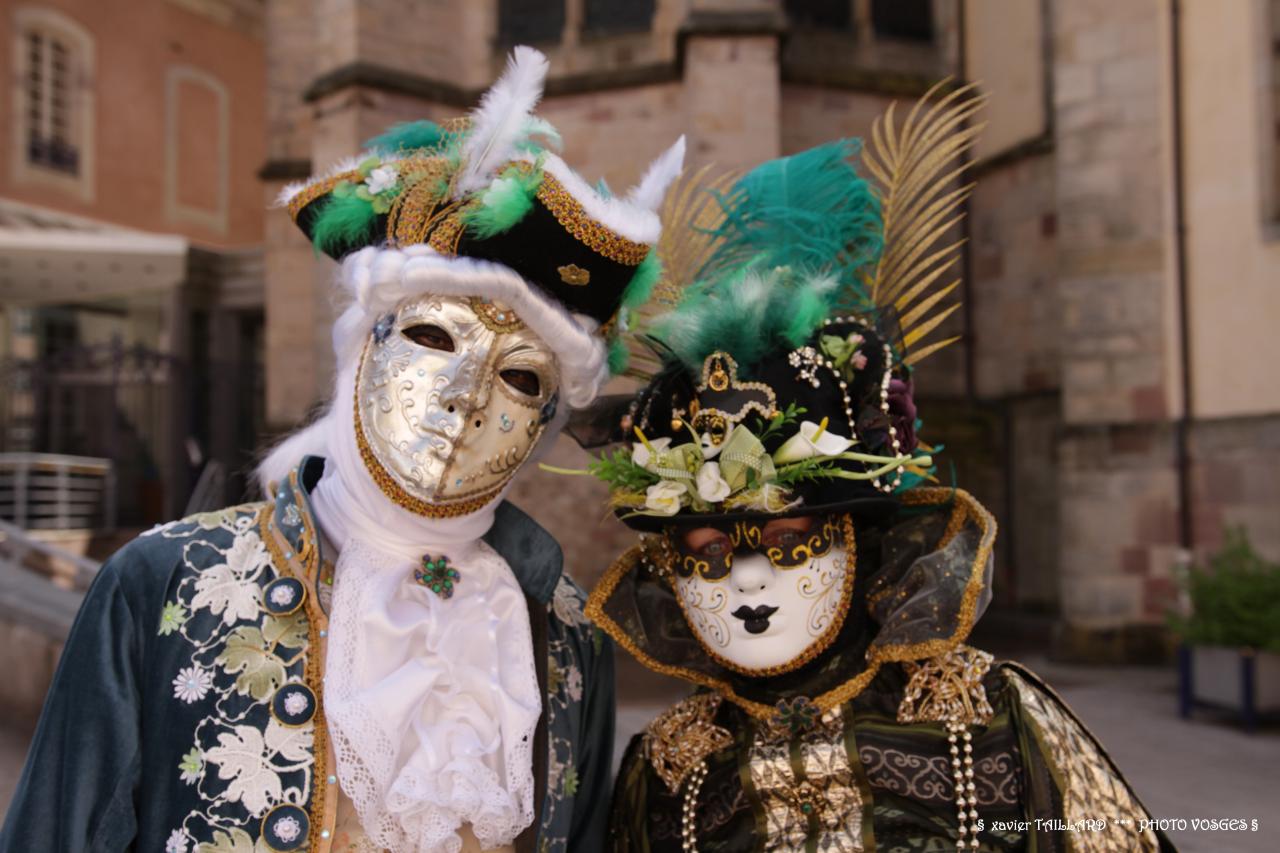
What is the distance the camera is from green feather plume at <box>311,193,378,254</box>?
2.31 meters

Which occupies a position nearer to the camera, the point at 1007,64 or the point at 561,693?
the point at 561,693

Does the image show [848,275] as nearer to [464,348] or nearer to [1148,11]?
[464,348]

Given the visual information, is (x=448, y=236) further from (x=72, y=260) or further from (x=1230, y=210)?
(x=72, y=260)

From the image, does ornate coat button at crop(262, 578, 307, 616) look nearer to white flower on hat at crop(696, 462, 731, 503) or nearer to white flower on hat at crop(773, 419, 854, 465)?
white flower on hat at crop(696, 462, 731, 503)

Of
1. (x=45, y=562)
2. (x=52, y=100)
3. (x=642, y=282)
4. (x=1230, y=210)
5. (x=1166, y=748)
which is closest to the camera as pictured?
(x=642, y=282)

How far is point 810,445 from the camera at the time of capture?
7.42 feet

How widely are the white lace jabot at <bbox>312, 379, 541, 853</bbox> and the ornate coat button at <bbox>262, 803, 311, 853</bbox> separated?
0.09m

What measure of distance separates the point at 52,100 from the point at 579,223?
17852 mm

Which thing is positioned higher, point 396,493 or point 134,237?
point 134,237

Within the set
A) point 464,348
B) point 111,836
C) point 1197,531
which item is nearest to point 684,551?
point 464,348

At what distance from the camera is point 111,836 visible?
1896mm

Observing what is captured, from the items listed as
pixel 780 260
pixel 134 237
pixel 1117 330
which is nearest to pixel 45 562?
pixel 780 260

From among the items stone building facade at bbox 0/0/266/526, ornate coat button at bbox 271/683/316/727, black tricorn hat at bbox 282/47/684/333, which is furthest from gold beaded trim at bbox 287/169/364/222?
stone building facade at bbox 0/0/266/526

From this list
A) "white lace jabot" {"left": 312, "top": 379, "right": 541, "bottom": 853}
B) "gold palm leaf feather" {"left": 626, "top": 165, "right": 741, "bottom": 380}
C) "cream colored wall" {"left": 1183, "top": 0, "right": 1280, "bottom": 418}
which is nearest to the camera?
"white lace jabot" {"left": 312, "top": 379, "right": 541, "bottom": 853}
